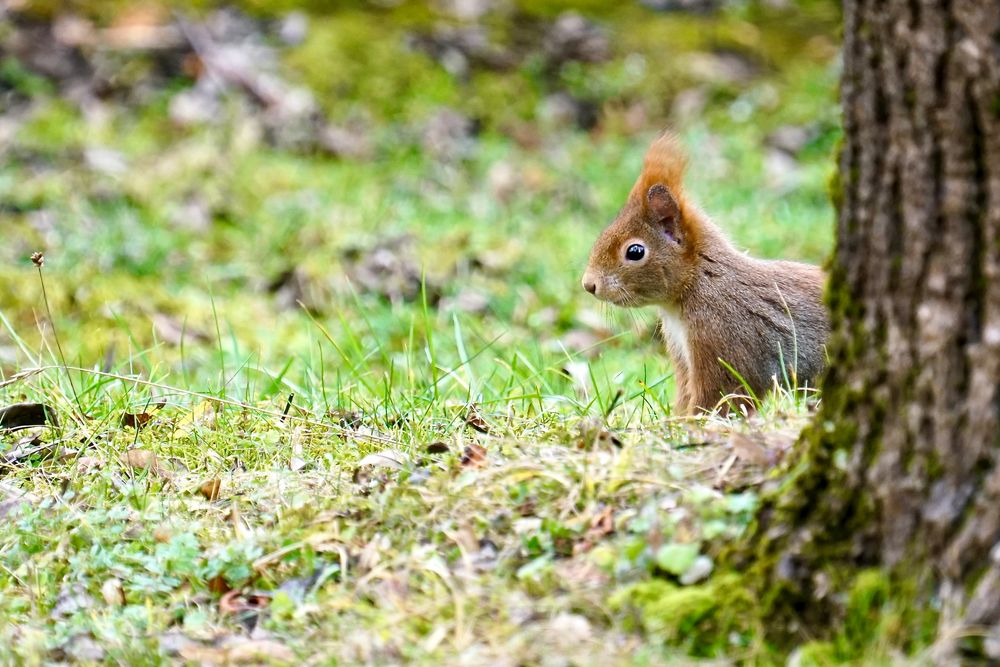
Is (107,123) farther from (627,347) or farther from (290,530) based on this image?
(290,530)

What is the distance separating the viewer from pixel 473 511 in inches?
104

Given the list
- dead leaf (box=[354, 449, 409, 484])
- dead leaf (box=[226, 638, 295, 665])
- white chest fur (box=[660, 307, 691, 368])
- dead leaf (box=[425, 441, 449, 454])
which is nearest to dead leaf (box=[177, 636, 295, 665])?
dead leaf (box=[226, 638, 295, 665])

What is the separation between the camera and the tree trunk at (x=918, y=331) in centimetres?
201

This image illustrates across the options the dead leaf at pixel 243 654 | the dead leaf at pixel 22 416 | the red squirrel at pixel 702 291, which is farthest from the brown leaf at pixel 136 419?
the red squirrel at pixel 702 291

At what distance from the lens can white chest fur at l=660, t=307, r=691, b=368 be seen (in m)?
3.99

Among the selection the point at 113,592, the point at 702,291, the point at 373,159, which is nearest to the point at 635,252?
the point at 702,291

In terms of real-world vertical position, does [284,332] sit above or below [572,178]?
below

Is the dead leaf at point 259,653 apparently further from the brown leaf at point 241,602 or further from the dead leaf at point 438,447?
the dead leaf at point 438,447

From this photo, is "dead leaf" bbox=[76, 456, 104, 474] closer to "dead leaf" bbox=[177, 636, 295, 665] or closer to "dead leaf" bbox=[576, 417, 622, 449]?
"dead leaf" bbox=[177, 636, 295, 665]

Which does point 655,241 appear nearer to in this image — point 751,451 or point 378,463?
point 378,463

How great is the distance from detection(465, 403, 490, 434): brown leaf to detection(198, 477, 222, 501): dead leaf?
0.60m

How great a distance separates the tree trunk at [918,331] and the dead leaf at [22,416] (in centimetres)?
203

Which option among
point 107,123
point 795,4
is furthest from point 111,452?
point 795,4

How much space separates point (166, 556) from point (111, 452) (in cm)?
55
